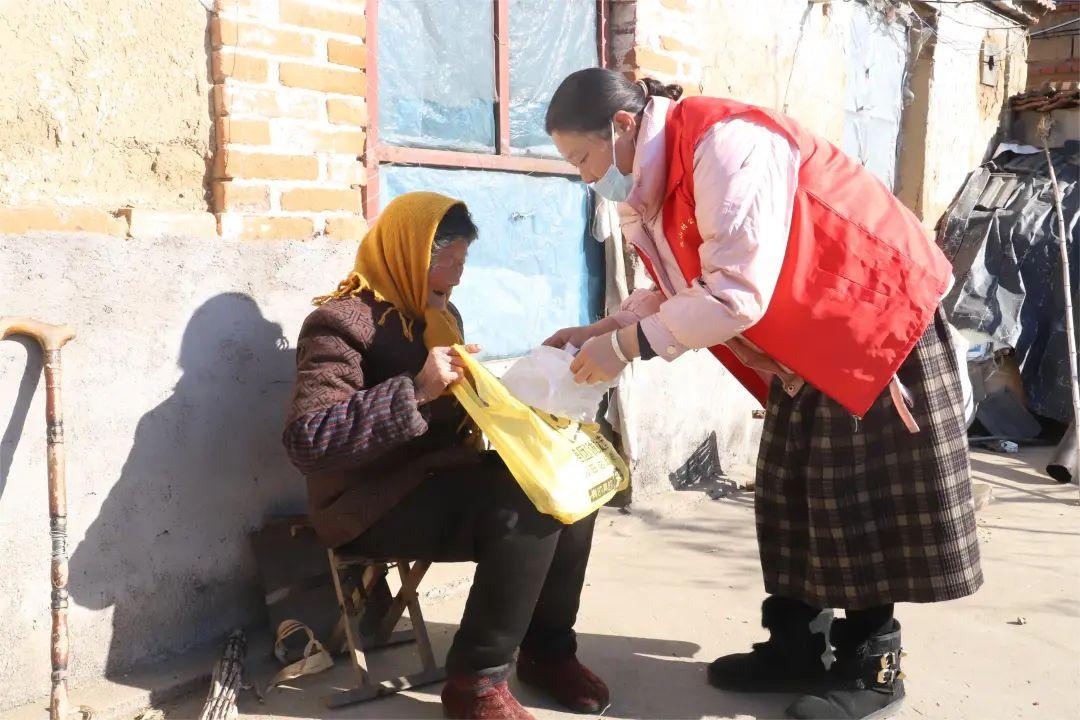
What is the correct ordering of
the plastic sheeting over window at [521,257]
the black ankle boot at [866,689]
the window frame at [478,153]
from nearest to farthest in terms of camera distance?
the black ankle boot at [866,689]
the window frame at [478,153]
the plastic sheeting over window at [521,257]

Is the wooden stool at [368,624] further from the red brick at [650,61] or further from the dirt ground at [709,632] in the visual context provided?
the red brick at [650,61]

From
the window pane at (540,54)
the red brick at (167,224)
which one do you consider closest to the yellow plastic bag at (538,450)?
the red brick at (167,224)

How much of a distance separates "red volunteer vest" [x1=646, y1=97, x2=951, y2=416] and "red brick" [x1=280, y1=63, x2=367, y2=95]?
4.12 ft

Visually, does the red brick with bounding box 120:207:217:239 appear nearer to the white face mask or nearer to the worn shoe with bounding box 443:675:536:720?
the white face mask

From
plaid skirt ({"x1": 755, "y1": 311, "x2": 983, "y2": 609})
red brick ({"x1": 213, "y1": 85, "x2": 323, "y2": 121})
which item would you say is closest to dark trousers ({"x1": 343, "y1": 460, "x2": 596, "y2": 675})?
plaid skirt ({"x1": 755, "y1": 311, "x2": 983, "y2": 609})

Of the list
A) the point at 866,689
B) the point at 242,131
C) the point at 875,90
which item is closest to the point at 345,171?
the point at 242,131

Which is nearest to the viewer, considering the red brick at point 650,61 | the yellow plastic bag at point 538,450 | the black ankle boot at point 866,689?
the yellow plastic bag at point 538,450

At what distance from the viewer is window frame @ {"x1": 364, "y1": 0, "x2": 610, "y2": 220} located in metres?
3.55

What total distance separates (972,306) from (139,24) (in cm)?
574

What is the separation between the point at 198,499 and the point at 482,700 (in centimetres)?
106

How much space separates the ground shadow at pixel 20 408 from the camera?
252cm

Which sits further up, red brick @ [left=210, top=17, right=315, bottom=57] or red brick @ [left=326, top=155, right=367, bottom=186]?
red brick @ [left=210, top=17, right=315, bottom=57]

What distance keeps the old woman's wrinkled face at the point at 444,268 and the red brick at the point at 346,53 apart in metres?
0.83

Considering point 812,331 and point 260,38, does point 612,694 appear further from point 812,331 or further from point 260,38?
point 260,38
